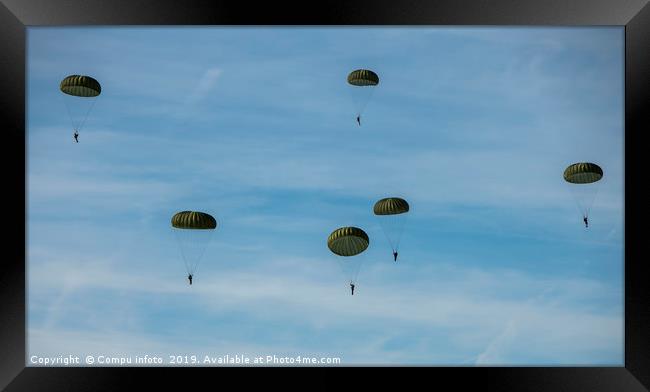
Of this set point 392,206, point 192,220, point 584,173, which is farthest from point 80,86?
point 584,173

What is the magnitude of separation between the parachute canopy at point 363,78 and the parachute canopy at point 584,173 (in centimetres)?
850

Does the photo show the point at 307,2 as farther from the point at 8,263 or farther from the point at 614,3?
the point at 8,263

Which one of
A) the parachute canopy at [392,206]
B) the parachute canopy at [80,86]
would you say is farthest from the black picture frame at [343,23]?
the parachute canopy at [392,206]

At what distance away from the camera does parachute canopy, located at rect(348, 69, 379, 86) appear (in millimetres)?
27531

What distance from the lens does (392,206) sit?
26.7 metres

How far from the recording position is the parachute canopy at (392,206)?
87.2 feet

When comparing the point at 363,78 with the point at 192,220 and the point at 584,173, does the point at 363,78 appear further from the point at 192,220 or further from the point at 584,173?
the point at 584,173

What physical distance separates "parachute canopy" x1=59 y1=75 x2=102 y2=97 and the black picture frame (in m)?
9.00

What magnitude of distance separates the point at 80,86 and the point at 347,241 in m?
11.7

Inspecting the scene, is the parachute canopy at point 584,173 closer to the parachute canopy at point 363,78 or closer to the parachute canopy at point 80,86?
the parachute canopy at point 363,78

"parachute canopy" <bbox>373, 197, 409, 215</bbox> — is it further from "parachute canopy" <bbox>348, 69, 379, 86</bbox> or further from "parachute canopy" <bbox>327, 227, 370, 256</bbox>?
"parachute canopy" <bbox>348, 69, 379, 86</bbox>

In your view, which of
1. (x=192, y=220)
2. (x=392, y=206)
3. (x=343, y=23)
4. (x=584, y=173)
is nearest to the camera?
(x=343, y=23)

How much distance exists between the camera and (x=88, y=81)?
27.2m

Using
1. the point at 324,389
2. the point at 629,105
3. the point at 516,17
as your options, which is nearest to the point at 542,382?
the point at 324,389
